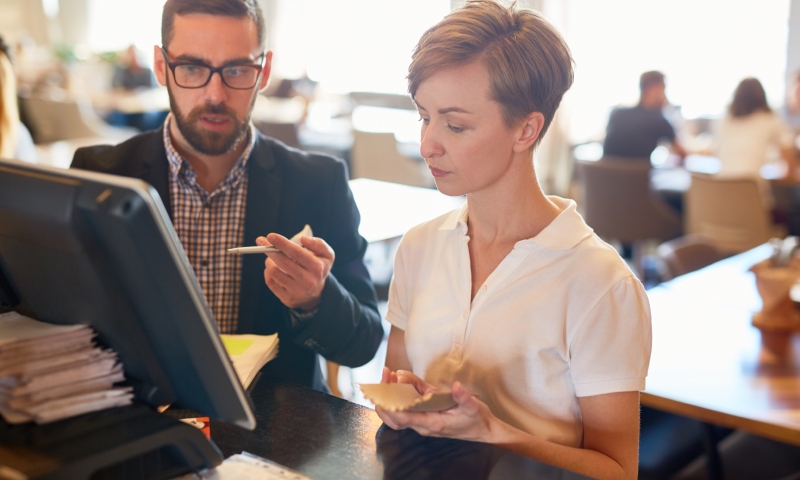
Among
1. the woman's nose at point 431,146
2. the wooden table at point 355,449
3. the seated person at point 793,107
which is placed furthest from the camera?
the seated person at point 793,107

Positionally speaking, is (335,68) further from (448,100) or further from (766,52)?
(448,100)

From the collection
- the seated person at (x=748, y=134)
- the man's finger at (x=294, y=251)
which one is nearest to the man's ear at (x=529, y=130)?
the man's finger at (x=294, y=251)

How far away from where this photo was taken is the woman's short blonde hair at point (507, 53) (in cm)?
121

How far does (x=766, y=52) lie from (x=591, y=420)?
664cm

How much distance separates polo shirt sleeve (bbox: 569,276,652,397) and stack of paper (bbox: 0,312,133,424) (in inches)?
25.5

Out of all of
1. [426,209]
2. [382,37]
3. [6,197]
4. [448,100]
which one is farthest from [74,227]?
[382,37]

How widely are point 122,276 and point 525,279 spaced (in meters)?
0.67

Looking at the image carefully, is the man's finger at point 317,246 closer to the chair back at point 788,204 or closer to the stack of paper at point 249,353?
the stack of paper at point 249,353

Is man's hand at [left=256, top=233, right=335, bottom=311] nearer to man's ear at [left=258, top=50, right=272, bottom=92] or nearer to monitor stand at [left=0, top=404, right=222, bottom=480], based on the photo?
monitor stand at [left=0, top=404, right=222, bottom=480]

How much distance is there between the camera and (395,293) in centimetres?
147

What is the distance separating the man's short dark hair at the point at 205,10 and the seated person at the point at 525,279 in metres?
0.51

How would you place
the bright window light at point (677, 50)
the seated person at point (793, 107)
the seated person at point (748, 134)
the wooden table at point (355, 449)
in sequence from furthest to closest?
the bright window light at point (677, 50), the seated person at point (793, 107), the seated person at point (748, 134), the wooden table at point (355, 449)

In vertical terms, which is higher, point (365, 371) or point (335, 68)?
point (335, 68)

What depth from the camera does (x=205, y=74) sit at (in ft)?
5.25
